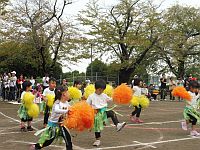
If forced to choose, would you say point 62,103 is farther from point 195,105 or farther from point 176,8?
point 176,8

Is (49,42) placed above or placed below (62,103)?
above

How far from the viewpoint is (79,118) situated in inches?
260

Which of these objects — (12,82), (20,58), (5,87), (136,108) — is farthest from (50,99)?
(20,58)

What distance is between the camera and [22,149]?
7738mm

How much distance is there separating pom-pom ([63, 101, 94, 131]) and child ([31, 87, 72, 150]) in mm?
210

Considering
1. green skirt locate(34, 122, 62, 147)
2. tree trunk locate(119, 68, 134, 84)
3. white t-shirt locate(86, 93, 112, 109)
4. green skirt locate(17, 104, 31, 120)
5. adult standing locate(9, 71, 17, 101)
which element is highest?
tree trunk locate(119, 68, 134, 84)

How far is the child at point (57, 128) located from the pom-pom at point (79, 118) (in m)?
0.21

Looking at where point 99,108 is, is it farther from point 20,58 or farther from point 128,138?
point 20,58

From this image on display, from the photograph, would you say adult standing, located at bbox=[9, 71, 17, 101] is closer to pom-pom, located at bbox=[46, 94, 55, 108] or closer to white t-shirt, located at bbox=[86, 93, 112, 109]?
pom-pom, located at bbox=[46, 94, 55, 108]

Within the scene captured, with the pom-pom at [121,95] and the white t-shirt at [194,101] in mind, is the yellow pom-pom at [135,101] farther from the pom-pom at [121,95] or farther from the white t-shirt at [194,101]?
the pom-pom at [121,95]

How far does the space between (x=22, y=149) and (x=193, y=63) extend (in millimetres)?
38627

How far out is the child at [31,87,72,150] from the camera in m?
6.88

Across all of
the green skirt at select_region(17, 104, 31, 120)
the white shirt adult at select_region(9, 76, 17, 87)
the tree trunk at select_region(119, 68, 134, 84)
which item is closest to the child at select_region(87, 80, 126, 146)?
the green skirt at select_region(17, 104, 31, 120)

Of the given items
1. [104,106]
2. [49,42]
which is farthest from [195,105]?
[49,42]
